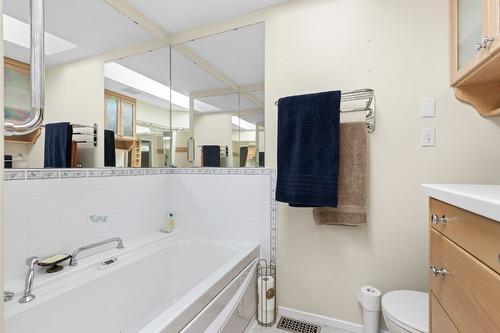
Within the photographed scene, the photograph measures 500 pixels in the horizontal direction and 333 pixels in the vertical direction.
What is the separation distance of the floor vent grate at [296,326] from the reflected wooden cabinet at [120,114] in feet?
6.03

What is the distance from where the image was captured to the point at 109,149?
1.82m

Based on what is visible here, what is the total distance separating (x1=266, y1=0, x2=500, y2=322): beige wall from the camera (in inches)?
57.6

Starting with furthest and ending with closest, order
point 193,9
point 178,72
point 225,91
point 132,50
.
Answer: point 178,72 → point 225,91 → point 132,50 → point 193,9

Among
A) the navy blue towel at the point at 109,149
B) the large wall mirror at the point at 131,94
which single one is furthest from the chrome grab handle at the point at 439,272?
the navy blue towel at the point at 109,149

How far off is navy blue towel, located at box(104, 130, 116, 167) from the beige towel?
1.61 metres

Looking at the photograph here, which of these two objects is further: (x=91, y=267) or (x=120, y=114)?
(x=120, y=114)

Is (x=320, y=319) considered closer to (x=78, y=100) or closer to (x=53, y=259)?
(x=53, y=259)

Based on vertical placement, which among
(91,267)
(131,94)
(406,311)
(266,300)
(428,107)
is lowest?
(266,300)

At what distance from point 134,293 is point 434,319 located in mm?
1659

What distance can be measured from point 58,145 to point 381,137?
198 cm

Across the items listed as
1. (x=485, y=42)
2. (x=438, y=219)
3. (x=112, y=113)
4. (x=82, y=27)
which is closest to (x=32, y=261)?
(x=112, y=113)

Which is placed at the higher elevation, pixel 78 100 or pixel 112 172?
pixel 78 100

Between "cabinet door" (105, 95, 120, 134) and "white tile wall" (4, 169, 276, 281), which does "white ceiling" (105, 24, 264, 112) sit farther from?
"white tile wall" (4, 169, 276, 281)

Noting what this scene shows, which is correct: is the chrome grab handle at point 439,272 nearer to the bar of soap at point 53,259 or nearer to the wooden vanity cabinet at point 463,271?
the wooden vanity cabinet at point 463,271
